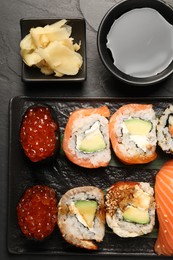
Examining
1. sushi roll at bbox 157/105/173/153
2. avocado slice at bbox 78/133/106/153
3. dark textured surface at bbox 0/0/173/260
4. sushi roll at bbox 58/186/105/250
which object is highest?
dark textured surface at bbox 0/0/173/260

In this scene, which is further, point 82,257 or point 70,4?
point 70,4

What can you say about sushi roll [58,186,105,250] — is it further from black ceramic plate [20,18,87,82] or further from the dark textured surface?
black ceramic plate [20,18,87,82]

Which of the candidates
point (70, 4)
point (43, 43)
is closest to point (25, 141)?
point (43, 43)

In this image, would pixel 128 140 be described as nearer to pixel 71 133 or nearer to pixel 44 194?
pixel 71 133

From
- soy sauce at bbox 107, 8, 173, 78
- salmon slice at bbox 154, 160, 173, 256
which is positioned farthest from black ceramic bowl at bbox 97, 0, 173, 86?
salmon slice at bbox 154, 160, 173, 256

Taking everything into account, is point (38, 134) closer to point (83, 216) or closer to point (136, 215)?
point (83, 216)

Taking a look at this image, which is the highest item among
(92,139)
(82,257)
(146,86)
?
(146,86)
